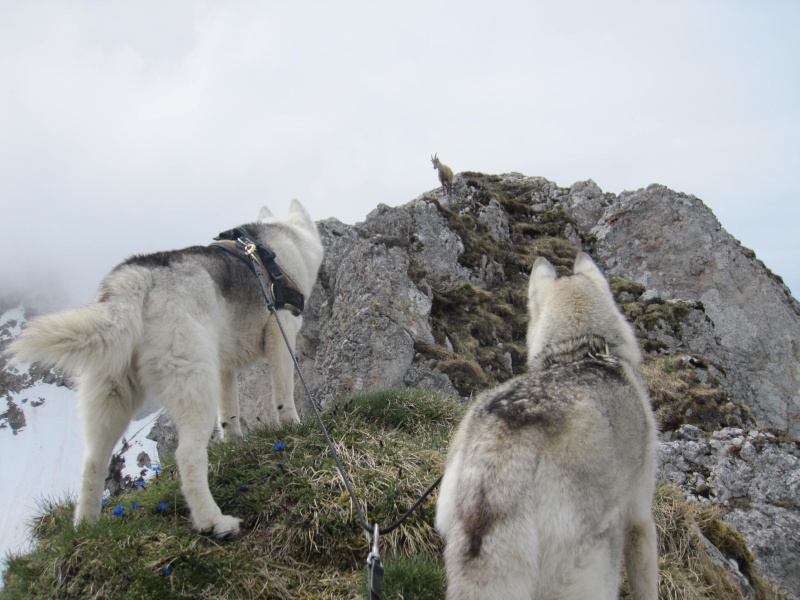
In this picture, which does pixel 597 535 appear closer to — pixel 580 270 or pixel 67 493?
pixel 580 270

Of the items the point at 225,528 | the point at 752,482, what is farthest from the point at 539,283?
the point at 752,482

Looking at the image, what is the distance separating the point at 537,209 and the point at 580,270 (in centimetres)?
1850

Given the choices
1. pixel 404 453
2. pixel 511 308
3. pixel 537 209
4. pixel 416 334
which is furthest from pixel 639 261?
pixel 404 453

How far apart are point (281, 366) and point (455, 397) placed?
3640 millimetres

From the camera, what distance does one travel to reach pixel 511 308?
1381 cm

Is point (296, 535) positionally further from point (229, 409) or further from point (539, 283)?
point (539, 283)

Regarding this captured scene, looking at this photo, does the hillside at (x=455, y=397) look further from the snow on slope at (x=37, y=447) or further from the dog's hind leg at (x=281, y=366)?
the snow on slope at (x=37, y=447)

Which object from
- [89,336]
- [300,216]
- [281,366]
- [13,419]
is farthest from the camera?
[13,419]

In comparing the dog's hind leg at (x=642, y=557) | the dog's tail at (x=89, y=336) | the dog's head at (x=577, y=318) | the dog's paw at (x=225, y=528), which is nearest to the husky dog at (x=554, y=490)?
the dog's hind leg at (x=642, y=557)

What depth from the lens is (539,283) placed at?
5.11 metres

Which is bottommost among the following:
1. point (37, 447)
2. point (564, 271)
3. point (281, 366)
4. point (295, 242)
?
point (281, 366)

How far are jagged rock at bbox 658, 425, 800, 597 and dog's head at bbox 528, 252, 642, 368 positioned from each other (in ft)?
12.8

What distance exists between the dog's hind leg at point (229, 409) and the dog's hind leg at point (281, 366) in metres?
0.57

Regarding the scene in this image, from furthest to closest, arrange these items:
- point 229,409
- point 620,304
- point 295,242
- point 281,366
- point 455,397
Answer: point 620,304
point 455,397
point 295,242
point 229,409
point 281,366
